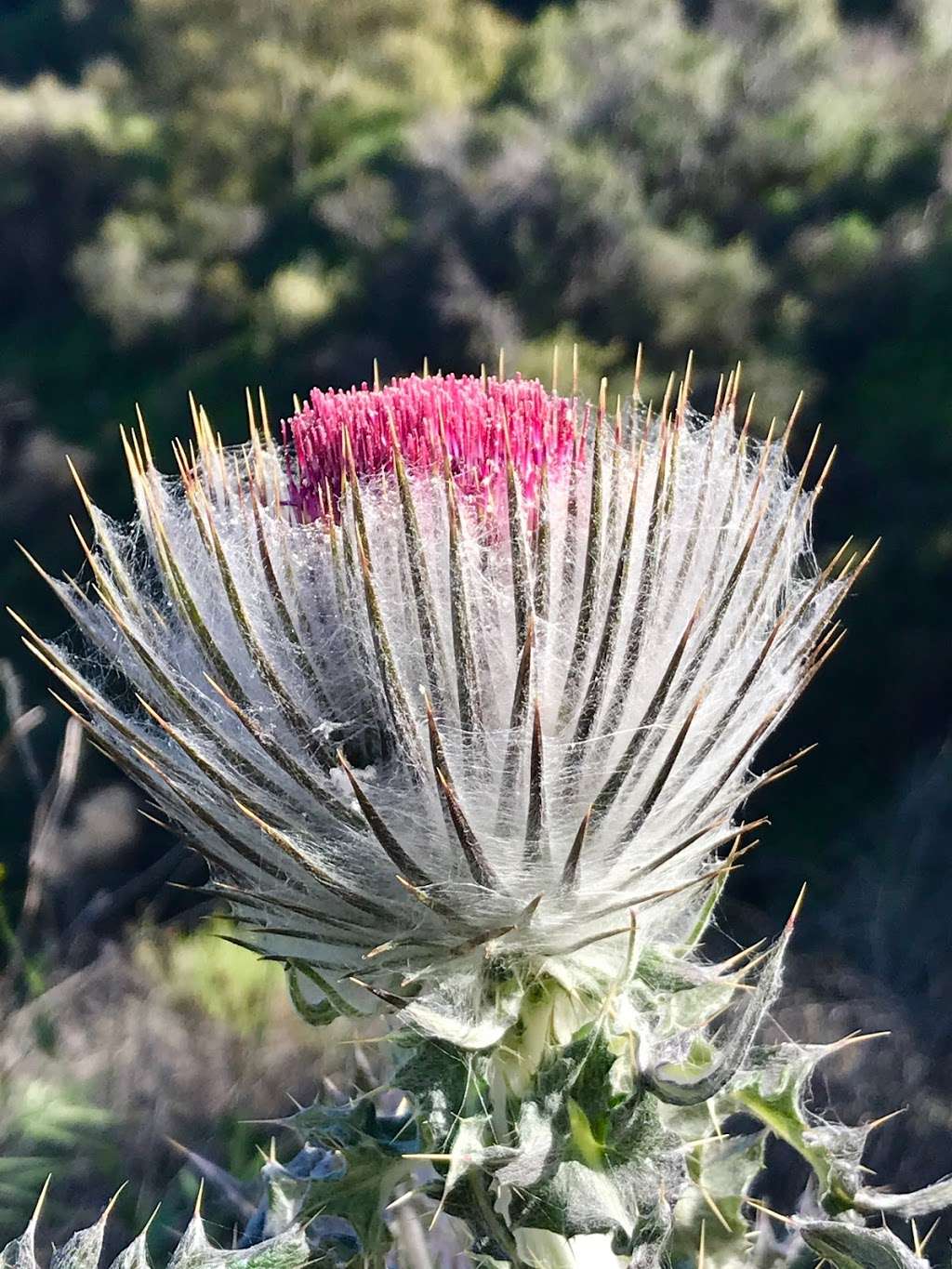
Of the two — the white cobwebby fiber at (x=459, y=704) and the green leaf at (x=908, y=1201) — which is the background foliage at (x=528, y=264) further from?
the green leaf at (x=908, y=1201)

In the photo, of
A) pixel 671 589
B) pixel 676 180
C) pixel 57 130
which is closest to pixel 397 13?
pixel 57 130

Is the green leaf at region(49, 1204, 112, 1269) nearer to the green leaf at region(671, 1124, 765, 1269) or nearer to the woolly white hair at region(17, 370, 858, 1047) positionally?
the woolly white hair at region(17, 370, 858, 1047)

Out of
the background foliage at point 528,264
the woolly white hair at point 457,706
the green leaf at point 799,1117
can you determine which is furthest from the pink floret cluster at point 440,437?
the background foliage at point 528,264

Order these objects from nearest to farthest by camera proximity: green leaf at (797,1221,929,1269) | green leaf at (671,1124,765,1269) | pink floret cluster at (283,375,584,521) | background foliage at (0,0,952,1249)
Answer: green leaf at (797,1221,929,1269), pink floret cluster at (283,375,584,521), green leaf at (671,1124,765,1269), background foliage at (0,0,952,1249)

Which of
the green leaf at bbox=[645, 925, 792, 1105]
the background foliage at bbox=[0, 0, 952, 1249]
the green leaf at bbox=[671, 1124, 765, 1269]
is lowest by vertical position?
the green leaf at bbox=[671, 1124, 765, 1269]

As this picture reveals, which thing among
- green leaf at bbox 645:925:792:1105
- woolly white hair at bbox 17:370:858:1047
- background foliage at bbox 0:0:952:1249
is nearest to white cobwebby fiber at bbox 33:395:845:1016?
woolly white hair at bbox 17:370:858:1047

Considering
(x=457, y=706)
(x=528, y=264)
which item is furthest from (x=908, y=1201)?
(x=528, y=264)

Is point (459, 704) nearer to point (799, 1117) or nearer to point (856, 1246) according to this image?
point (799, 1117)
